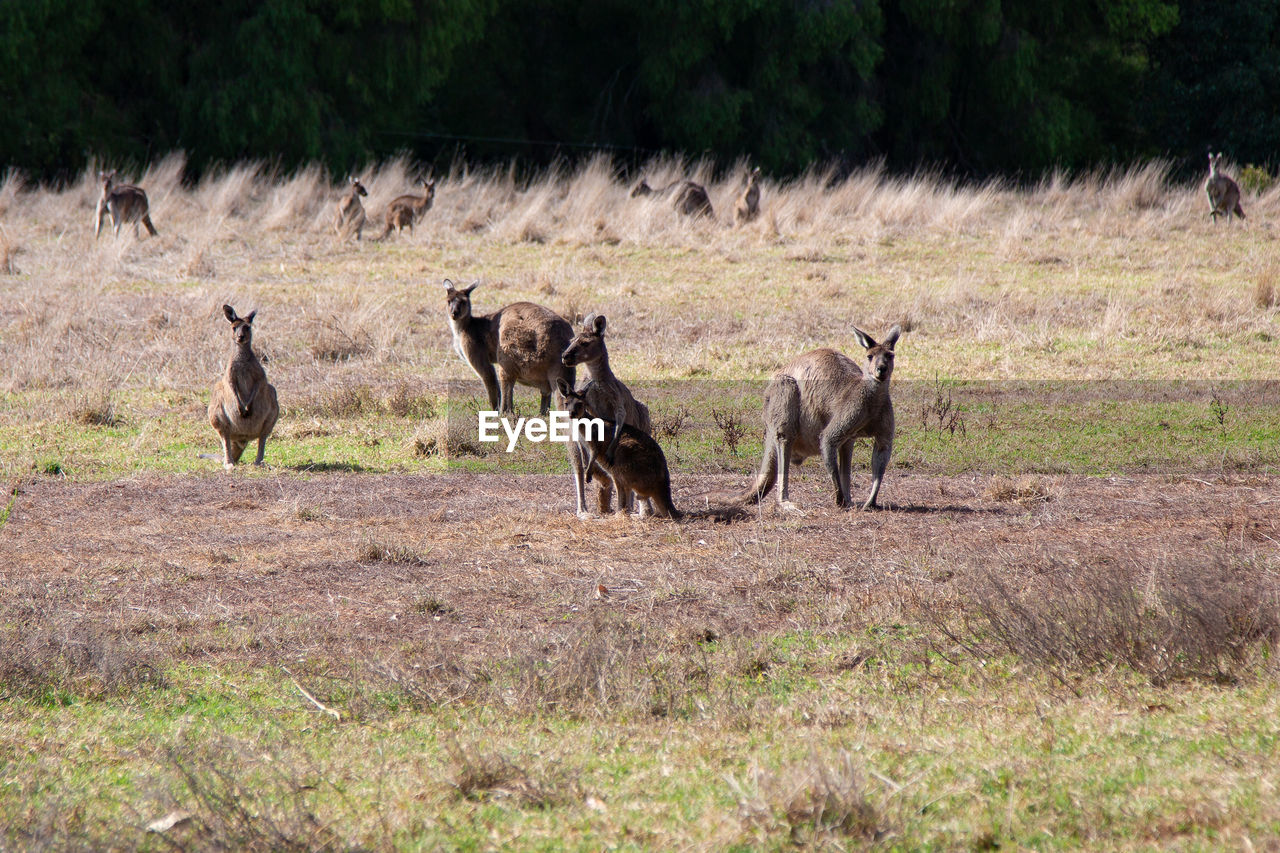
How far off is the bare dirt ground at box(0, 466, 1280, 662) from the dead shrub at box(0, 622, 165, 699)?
14.3 inches

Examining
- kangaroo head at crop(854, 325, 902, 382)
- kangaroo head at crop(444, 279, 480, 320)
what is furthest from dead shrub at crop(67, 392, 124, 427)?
kangaroo head at crop(854, 325, 902, 382)

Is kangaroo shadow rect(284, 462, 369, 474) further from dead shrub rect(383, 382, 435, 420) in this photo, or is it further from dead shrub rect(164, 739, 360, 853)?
dead shrub rect(164, 739, 360, 853)

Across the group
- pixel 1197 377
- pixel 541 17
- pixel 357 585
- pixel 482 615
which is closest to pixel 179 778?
pixel 482 615

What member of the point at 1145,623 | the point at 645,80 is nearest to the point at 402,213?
the point at 645,80

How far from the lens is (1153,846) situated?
144 inches

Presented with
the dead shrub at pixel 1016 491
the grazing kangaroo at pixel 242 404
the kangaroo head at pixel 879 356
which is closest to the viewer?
the kangaroo head at pixel 879 356

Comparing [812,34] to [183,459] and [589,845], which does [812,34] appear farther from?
[589,845]

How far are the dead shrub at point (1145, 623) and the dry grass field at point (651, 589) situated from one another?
17 mm

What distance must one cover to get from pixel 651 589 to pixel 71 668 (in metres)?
2.60

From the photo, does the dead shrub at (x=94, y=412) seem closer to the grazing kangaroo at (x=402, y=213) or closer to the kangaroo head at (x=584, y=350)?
the kangaroo head at (x=584, y=350)

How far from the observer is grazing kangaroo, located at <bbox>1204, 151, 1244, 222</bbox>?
20.9 m

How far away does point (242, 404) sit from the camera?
9969 mm

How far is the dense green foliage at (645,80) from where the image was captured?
24.6 m

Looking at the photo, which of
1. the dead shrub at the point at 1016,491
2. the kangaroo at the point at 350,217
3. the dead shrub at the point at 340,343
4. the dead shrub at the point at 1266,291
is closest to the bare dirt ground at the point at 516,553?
the dead shrub at the point at 1016,491
